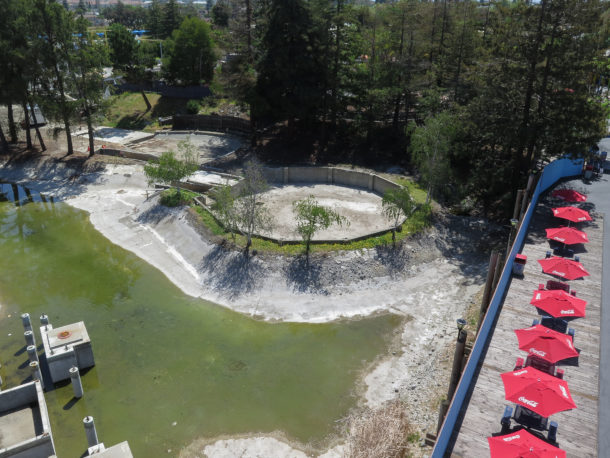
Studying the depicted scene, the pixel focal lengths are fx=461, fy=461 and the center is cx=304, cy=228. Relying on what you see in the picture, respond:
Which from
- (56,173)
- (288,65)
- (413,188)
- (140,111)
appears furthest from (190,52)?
(413,188)

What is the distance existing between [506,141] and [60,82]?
36328 mm

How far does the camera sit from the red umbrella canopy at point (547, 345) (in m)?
15.2

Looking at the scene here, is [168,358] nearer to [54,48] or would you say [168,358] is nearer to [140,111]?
[54,48]

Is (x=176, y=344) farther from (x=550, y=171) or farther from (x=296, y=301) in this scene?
(x=550, y=171)

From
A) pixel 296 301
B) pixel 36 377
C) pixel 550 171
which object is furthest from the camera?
pixel 550 171

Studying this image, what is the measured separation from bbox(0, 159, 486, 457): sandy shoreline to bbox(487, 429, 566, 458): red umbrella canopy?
19.1ft

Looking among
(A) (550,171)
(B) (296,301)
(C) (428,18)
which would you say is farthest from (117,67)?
(A) (550,171)

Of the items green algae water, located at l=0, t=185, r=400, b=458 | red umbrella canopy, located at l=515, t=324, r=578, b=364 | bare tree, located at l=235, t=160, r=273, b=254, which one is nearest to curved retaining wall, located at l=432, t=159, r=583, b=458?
red umbrella canopy, located at l=515, t=324, r=578, b=364

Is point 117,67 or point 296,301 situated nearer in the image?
point 296,301

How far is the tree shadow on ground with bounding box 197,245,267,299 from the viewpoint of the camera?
25953 millimetres

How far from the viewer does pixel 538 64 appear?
28.1 m

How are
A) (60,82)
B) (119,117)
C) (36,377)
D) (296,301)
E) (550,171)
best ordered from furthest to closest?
(119,117), (60,82), (550,171), (296,301), (36,377)

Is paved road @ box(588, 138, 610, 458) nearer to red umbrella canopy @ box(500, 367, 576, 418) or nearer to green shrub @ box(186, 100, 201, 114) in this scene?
red umbrella canopy @ box(500, 367, 576, 418)

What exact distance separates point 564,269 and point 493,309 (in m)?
5.07
